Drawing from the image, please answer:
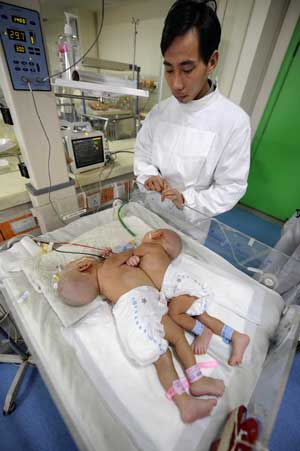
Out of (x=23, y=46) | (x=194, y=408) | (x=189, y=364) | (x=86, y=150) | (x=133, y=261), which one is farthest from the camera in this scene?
(x=86, y=150)

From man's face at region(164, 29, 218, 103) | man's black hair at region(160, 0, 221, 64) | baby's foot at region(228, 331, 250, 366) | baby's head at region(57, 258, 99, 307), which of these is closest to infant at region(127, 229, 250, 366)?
baby's foot at region(228, 331, 250, 366)

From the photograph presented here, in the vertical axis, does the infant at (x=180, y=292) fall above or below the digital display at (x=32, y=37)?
below

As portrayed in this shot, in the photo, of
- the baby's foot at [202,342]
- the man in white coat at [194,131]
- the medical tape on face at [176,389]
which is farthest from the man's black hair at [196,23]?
the medical tape on face at [176,389]

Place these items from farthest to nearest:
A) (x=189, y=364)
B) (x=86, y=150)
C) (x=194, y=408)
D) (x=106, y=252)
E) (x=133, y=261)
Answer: (x=86, y=150)
(x=106, y=252)
(x=133, y=261)
(x=189, y=364)
(x=194, y=408)

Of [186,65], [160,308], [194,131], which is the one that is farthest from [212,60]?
[160,308]

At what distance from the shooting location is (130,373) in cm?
74

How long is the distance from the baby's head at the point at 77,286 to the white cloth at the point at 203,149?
0.64m

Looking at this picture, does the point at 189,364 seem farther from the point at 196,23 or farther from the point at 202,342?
the point at 196,23

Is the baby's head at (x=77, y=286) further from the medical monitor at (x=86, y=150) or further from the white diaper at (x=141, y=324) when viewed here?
the medical monitor at (x=86, y=150)

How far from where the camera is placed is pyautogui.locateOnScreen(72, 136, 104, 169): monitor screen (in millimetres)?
1371

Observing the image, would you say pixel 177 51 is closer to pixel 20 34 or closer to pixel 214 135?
pixel 214 135

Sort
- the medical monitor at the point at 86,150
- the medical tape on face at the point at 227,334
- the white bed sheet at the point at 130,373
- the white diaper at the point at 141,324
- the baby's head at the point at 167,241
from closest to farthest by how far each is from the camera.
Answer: the white bed sheet at the point at 130,373, the white diaper at the point at 141,324, the medical tape on face at the point at 227,334, the baby's head at the point at 167,241, the medical monitor at the point at 86,150

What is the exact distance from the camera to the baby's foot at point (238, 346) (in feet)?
2.51

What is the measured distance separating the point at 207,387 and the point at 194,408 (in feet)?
0.25
